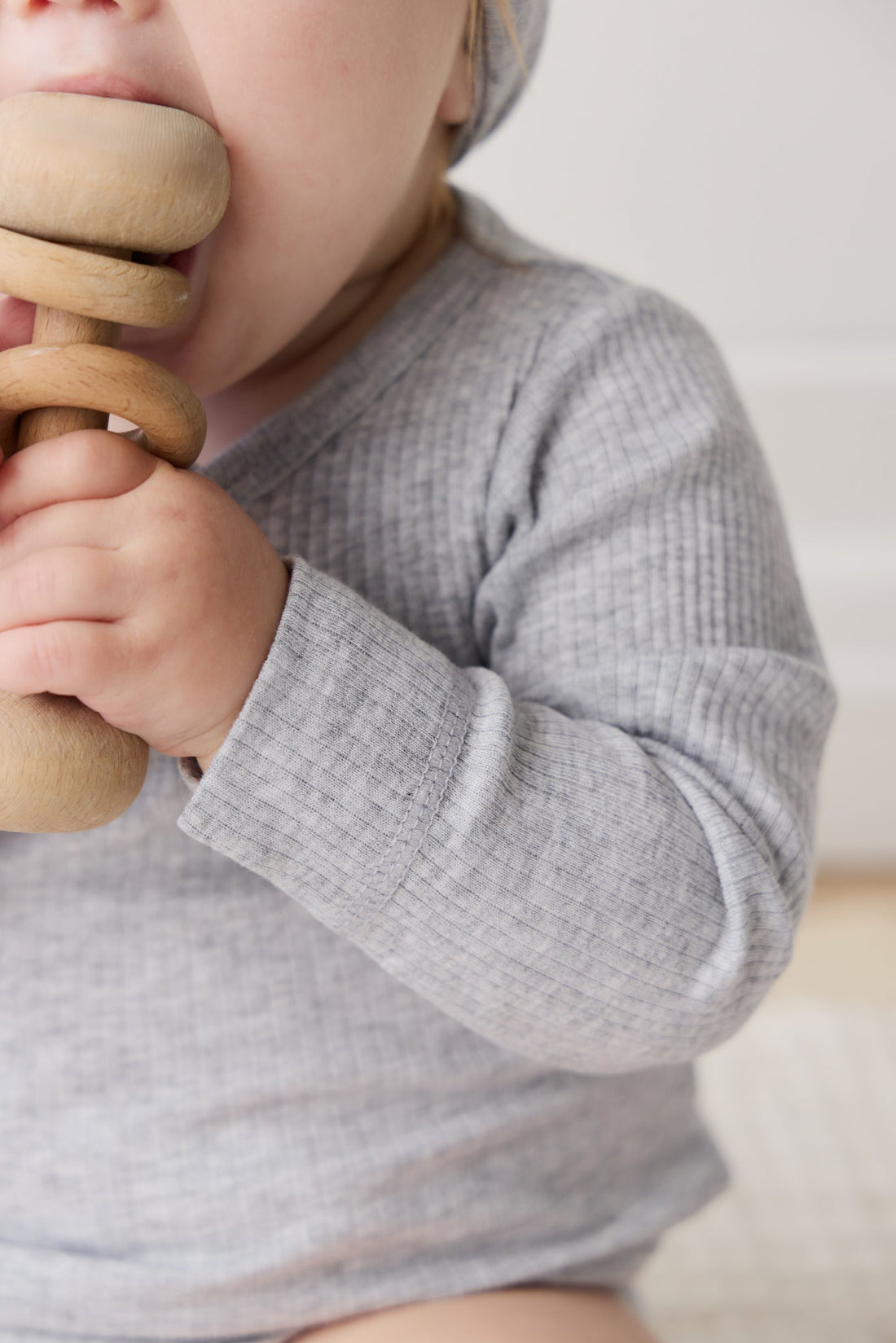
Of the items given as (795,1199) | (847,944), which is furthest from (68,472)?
(847,944)

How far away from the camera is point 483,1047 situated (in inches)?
20.0

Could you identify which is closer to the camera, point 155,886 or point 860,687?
point 155,886

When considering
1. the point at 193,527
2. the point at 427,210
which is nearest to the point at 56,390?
the point at 193,527

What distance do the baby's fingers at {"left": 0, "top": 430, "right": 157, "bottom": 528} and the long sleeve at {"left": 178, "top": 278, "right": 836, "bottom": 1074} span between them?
6cm

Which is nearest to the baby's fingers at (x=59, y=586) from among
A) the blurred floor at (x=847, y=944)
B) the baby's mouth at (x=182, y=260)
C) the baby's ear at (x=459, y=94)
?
the baby's mouth at (x=182, y=260)

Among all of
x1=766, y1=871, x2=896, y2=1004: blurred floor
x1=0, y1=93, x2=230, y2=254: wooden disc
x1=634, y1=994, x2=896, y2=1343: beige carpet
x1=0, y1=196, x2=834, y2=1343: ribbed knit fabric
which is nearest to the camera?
x1=0, y1=93, x2=230, y2=254: wooden disc

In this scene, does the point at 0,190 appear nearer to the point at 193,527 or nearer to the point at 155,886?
the point at 193,527

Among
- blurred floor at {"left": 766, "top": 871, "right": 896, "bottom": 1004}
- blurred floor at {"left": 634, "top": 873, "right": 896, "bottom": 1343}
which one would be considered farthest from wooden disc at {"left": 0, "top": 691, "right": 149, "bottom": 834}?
blurred floor at {"left": 766, "top": 871, "right": 896, "bottom": 1004}

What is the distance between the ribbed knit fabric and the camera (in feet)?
1.41

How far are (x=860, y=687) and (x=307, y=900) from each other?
785mm

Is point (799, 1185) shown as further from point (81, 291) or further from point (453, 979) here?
point (81, 291)

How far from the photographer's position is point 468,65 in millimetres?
479

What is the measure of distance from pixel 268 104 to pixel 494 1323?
0.40 m

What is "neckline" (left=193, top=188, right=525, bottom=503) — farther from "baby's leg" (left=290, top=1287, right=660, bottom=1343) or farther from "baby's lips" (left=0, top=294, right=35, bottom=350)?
"baby's leg" (left=290, top=1287, right=660, bottom=1343)
